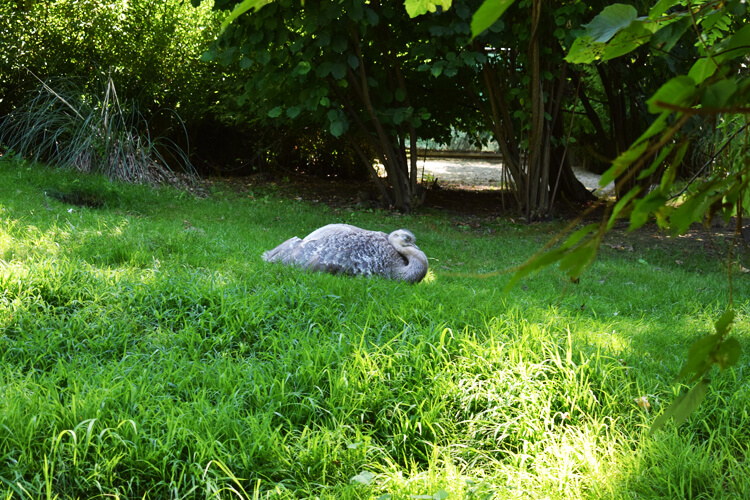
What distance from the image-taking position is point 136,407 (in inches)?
120

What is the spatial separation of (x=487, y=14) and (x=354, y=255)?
4918mm

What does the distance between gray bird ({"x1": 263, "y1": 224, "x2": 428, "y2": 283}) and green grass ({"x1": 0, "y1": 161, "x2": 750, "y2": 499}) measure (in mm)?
307

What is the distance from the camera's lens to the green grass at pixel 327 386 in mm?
2773

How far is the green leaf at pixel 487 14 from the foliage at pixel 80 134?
992 centimetres

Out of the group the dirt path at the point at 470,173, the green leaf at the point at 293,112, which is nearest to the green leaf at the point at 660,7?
the green leaf at the point at 293,112

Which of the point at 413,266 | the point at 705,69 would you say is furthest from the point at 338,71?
the point at 705,69

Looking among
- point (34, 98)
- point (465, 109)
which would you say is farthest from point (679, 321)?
point (34, 98)

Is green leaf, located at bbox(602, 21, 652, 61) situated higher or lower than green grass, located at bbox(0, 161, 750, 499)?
higher

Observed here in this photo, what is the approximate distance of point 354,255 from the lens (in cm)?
571

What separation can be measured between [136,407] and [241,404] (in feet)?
1.67

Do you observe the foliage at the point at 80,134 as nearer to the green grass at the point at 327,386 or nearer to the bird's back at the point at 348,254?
the green grass at the point at 327,386

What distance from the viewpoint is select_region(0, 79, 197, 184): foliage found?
996 cm

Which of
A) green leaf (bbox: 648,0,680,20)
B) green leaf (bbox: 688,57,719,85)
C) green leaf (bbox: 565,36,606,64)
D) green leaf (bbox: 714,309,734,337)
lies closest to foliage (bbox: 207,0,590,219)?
green leaf (bbox: 565,36,606,64)

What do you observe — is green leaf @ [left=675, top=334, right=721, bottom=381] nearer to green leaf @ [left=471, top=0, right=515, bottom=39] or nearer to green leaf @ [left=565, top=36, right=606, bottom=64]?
green leaf @ [left=471, top=0, right=515, bottom=39]
